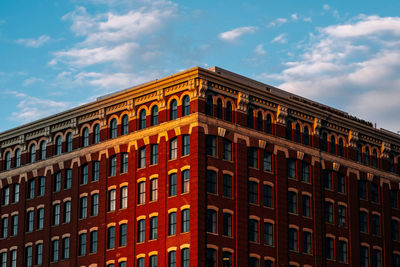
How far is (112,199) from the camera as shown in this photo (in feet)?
323

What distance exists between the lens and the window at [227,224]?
91.6 meters

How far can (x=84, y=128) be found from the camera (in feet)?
339

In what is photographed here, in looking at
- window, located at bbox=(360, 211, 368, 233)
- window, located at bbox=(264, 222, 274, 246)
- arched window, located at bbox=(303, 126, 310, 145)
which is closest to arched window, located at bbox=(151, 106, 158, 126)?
window, located at bbox=(264, 222, 274, 246)

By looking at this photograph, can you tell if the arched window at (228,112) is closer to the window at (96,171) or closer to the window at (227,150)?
the window at (227,150)

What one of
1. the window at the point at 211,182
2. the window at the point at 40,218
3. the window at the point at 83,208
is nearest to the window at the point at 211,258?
the window at the point at 211,182

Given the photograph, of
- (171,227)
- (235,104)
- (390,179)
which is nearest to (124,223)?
(171,227)

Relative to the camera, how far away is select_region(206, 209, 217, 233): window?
90250 millimetres

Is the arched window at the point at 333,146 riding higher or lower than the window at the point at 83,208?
higher

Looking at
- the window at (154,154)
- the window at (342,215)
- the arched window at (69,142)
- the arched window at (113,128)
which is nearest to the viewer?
the window at (154,154)

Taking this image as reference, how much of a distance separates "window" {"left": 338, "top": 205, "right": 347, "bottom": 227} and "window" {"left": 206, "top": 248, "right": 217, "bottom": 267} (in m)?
18.9

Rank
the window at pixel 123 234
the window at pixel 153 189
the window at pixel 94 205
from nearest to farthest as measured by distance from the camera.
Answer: the window at pixel 153 189 < the window at pixel 123 234 < the window at pixel 94 205

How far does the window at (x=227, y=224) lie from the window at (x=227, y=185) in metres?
1.84

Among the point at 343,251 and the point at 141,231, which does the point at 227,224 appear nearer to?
the point at 141,231

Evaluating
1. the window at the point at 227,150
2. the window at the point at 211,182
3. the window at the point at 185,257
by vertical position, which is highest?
the window at the point at 227,150
